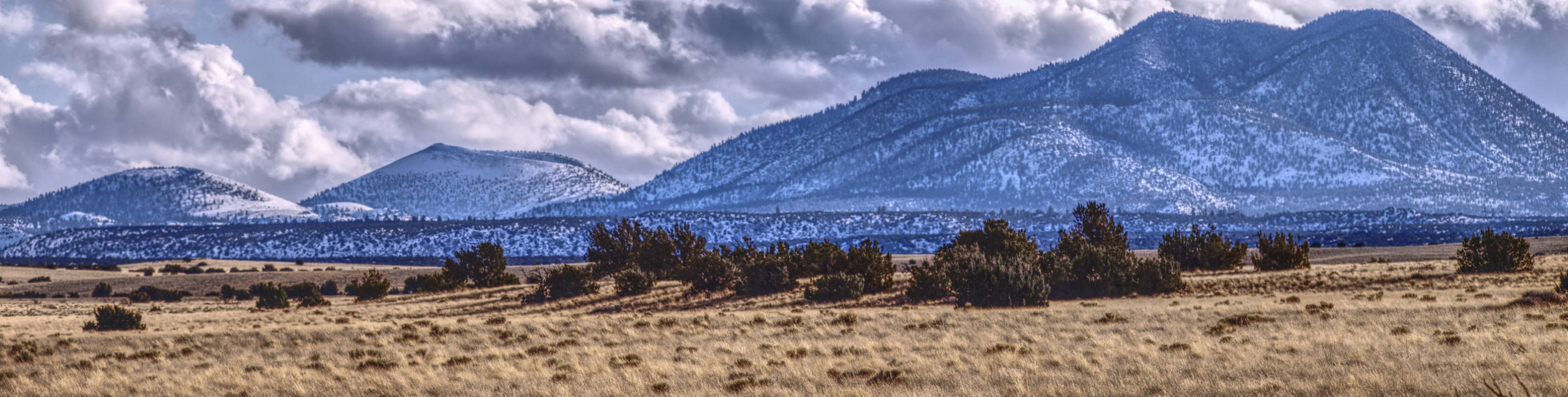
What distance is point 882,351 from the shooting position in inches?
958

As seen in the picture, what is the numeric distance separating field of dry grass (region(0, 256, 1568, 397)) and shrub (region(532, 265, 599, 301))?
33.6 ft

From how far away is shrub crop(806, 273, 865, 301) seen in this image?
4466 cm

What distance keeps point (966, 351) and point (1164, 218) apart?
188 m

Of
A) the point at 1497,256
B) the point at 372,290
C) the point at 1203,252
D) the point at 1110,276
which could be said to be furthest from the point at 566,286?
the point at 1497,256

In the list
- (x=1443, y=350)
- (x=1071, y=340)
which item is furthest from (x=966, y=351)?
(x=1443, y=350)

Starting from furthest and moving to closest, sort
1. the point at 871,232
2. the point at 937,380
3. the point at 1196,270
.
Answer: the point at 871,232
the point at 1196,270
the point at 937,380

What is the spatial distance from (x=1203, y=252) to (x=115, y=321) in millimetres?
47484

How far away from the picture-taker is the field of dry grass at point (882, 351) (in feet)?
60.0

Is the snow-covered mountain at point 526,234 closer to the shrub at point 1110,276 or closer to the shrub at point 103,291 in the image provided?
the shrub at point 103,291

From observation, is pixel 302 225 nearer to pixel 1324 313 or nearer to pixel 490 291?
pixel 490 291

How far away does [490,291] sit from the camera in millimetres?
56406

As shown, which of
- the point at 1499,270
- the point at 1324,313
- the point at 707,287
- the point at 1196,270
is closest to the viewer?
the point at 1324,313

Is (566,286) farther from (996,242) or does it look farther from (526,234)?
(526,234)

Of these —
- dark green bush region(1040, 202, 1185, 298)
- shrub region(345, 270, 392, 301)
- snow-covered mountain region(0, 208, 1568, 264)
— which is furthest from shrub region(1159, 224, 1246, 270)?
snow-covered mountain region(0, 208, 1568, 264)
